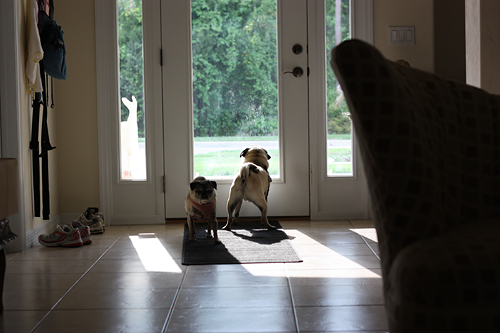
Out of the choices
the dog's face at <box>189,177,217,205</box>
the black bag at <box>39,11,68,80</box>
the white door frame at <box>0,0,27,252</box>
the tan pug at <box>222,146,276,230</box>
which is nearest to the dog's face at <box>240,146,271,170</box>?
the tan pug at <box>222,146,276,230</box>

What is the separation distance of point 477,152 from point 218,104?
2550 millimetres

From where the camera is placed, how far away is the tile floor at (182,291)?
5.45ft

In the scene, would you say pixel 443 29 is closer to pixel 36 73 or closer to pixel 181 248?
pixel 181 248

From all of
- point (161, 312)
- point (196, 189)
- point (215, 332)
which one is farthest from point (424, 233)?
point (196, 189)

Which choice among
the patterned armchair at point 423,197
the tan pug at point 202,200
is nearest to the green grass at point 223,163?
the tan pug at point 202,200

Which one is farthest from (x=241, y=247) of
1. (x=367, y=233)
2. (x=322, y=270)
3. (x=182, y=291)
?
(x=367, y=233)

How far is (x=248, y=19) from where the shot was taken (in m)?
3.52

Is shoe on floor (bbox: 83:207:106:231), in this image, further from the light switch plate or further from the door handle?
the light switch plate

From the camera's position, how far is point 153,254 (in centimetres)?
265

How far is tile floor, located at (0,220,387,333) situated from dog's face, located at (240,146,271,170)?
0.67m

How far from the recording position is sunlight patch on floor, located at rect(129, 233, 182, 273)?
2373mm

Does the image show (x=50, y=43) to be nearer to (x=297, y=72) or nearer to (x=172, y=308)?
(x=297, y=72)

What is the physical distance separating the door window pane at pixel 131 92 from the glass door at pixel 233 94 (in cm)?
19

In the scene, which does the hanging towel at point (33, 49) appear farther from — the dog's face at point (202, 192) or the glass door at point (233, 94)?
the dog's face at point (202, 192)
